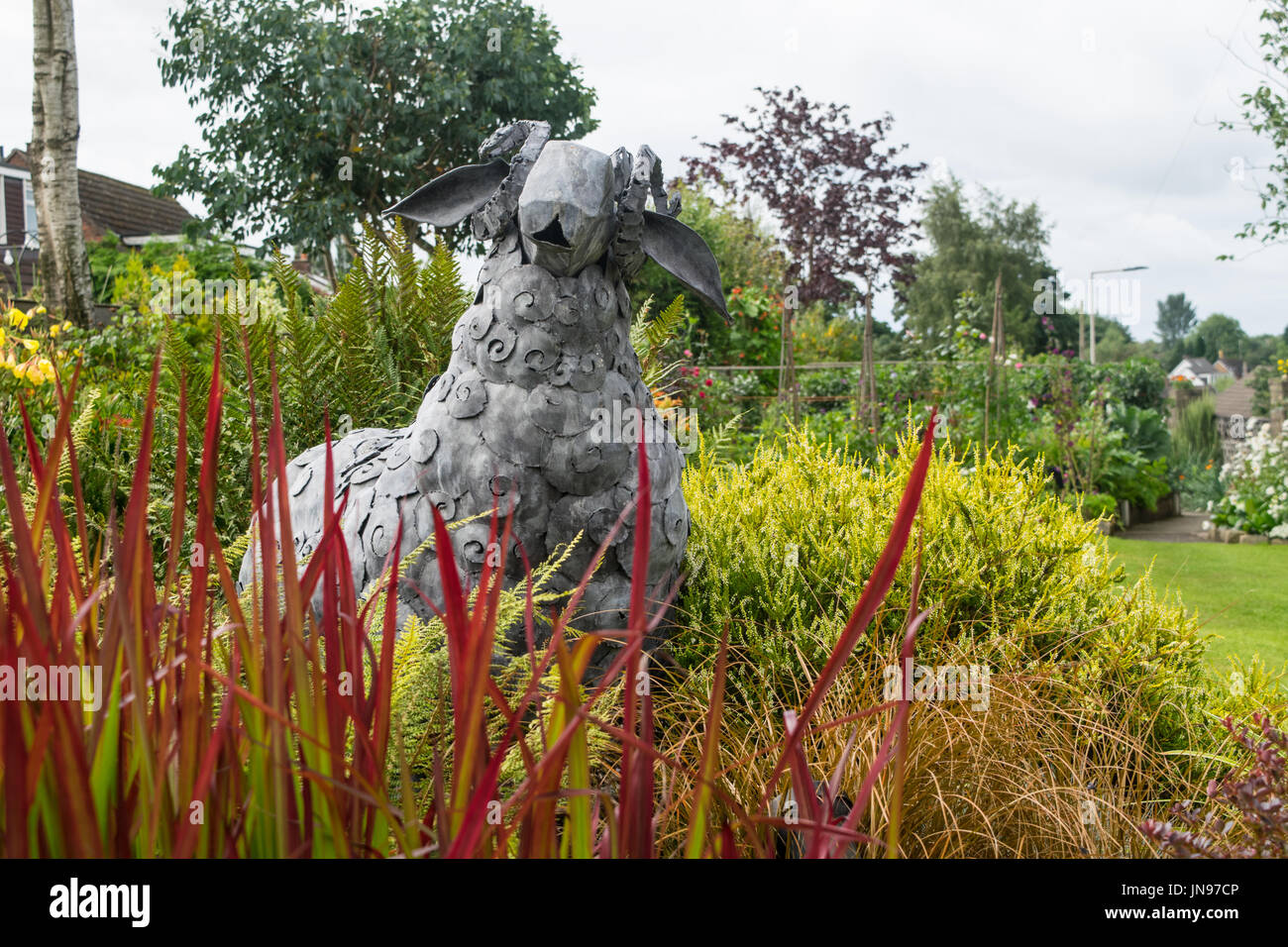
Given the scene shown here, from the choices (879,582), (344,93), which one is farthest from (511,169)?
(344,93)

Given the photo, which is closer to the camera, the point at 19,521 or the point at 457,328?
the point at 19,521

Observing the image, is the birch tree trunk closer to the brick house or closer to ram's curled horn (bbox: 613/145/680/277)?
ram's curled horn (bbox: 613/145/680/277)

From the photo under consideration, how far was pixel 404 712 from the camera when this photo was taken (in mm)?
1479

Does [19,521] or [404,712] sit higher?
[19,521]

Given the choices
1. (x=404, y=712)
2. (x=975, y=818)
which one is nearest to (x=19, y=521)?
(x=404, y=712)

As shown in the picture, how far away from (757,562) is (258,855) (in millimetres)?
2312

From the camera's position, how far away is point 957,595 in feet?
10.5

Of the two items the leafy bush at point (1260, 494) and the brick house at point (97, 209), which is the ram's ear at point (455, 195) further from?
the brick house at point (97, 209)

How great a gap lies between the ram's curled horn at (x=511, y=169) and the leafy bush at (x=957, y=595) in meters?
1.25

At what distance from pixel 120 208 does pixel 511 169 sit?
27477mm

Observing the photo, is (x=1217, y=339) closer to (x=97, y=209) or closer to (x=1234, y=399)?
(x=1234, y=399)

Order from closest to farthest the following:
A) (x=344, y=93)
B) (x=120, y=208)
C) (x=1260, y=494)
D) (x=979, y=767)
A: (x=979, y=767) < (x=1260, y=494) < (x=344, y=93) < (x=120, y=208)

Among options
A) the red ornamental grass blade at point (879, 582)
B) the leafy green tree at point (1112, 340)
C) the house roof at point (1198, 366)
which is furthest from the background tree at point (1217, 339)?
the red ornamental grass blade at point (879, 582)
